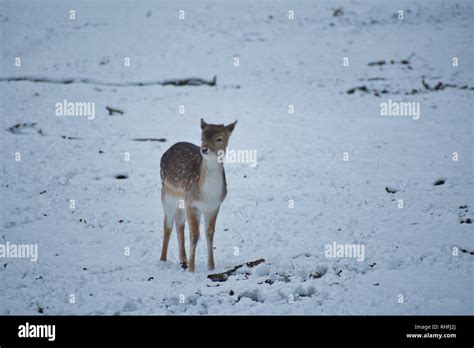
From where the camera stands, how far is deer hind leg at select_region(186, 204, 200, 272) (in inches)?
396

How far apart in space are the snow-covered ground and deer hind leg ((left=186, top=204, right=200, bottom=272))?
25 centimetres

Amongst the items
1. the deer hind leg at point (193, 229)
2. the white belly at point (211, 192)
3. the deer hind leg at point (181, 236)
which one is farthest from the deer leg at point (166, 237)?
the white belly at point (211, 192)

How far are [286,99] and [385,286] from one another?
17.3 metres

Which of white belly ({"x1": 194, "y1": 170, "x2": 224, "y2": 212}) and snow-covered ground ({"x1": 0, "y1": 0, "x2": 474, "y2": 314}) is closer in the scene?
snow-covered ground ({"x1": 0, "y1": 0, "x2": 474, "y2": 314})

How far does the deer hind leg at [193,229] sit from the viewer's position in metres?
10.1

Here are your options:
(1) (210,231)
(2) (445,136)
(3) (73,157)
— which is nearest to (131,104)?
(3) (73,157)

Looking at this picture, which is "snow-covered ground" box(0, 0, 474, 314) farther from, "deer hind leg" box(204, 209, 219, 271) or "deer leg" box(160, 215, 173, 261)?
"deer leg" box(160, 215, 173, 261)

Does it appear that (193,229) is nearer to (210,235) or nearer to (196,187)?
(210,235)

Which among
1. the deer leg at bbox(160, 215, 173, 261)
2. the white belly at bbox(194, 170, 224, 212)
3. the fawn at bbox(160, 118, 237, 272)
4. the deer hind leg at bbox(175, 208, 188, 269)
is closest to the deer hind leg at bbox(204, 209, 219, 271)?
the fawn at bbox(160, 118, 237, 272)

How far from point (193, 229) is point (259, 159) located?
7881mm

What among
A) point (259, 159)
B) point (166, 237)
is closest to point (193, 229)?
point (166, 237)
